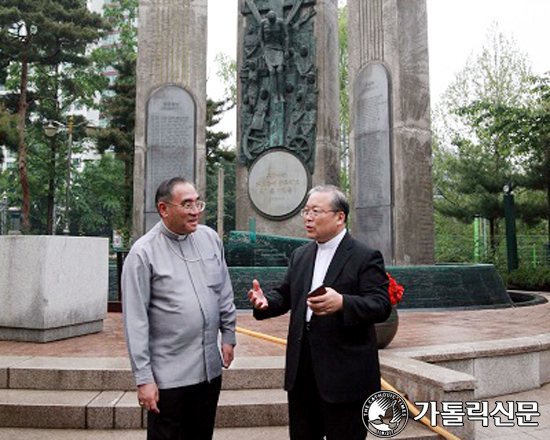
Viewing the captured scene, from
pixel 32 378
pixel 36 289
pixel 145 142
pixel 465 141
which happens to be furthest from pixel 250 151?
pixel 465 141

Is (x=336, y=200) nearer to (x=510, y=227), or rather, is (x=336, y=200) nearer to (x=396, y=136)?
(x=396, y=136)

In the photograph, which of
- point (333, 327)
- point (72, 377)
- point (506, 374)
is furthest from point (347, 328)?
point (506, 374)

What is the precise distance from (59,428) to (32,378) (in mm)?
677

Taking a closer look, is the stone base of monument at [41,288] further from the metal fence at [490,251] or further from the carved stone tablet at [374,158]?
the metal fence at [490,251]

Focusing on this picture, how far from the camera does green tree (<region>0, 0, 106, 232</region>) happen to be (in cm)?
2527

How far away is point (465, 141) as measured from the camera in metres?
25.4

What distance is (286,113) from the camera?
12.0 metres

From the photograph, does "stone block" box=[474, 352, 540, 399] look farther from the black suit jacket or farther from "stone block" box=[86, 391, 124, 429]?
"stone block" box=[86, 391, 124, 429]

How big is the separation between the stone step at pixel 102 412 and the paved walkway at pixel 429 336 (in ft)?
3.46

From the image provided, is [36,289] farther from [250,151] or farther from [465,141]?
[465,141]

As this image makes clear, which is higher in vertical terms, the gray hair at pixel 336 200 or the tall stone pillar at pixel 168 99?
the tall stone pillar at pixel 168 99

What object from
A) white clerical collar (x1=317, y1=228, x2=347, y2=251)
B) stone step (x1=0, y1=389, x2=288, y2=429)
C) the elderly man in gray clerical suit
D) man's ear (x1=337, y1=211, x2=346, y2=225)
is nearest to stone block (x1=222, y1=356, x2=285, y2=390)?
stone step (x1=0, y1=389, x2=288, y2=429)

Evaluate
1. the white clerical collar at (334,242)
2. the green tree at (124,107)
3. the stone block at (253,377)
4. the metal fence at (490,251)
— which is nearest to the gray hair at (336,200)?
the white clerical collar at (334,242)

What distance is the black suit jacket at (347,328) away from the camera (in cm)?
249
